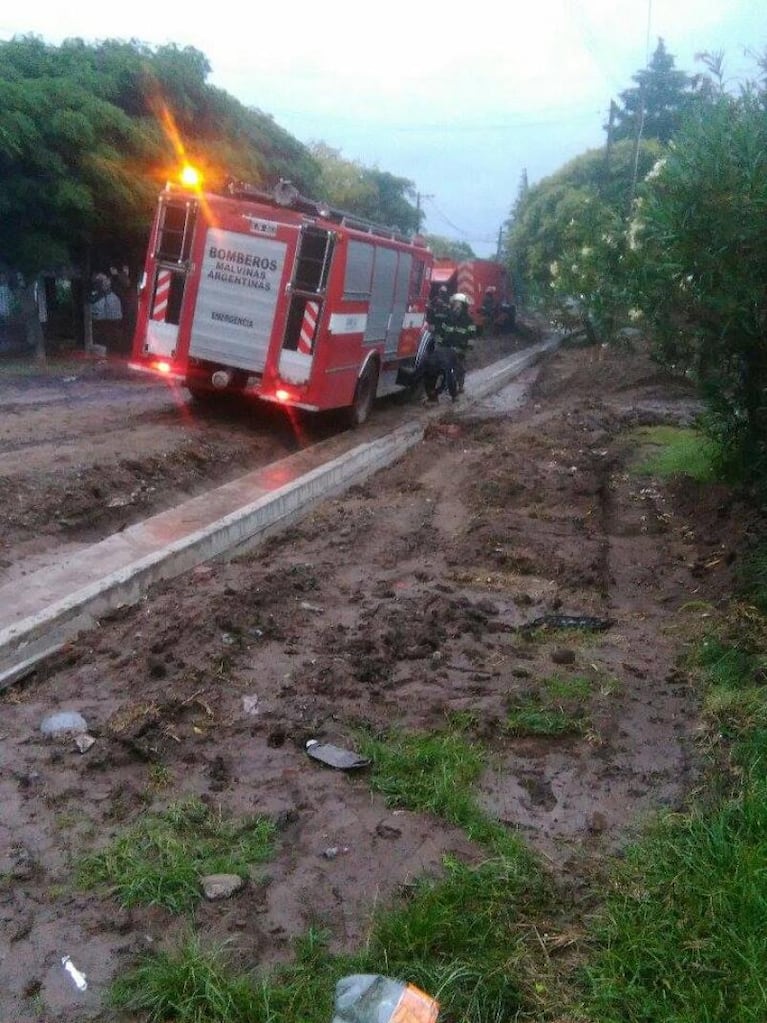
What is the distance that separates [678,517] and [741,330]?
7.32 feet

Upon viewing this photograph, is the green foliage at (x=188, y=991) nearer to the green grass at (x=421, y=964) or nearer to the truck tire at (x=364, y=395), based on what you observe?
the green grass at (x=421, y=964)

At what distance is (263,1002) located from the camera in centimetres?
288

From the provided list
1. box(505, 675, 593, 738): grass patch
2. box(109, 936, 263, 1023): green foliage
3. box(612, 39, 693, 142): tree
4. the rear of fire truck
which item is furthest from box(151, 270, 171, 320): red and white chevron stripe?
box(612, 39, 693, 142): tree

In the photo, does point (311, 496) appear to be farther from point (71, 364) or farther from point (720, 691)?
point (71, 364)

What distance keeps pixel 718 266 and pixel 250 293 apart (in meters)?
6.30

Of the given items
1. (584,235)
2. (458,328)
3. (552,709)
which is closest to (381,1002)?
(552,709)

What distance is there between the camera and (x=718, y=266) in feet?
21.5

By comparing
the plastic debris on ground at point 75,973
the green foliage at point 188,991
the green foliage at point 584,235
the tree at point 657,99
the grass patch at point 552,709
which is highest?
the tree at point 657,99

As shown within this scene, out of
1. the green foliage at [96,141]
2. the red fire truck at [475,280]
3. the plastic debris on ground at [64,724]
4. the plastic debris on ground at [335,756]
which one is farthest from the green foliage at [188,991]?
the red fire truck at [475,280]

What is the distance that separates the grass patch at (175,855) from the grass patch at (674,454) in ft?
21.6

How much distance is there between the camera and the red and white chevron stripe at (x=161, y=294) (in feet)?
38.3

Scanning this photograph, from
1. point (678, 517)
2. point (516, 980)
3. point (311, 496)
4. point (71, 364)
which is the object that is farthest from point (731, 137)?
point (71, 364)

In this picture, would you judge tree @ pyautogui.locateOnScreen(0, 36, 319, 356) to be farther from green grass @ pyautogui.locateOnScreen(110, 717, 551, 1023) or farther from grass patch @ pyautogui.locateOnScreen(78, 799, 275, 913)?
green grass @ pyautogui.locateOnScreen(110, 717, 551, 1023)

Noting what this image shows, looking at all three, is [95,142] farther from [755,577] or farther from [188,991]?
[188,991]
